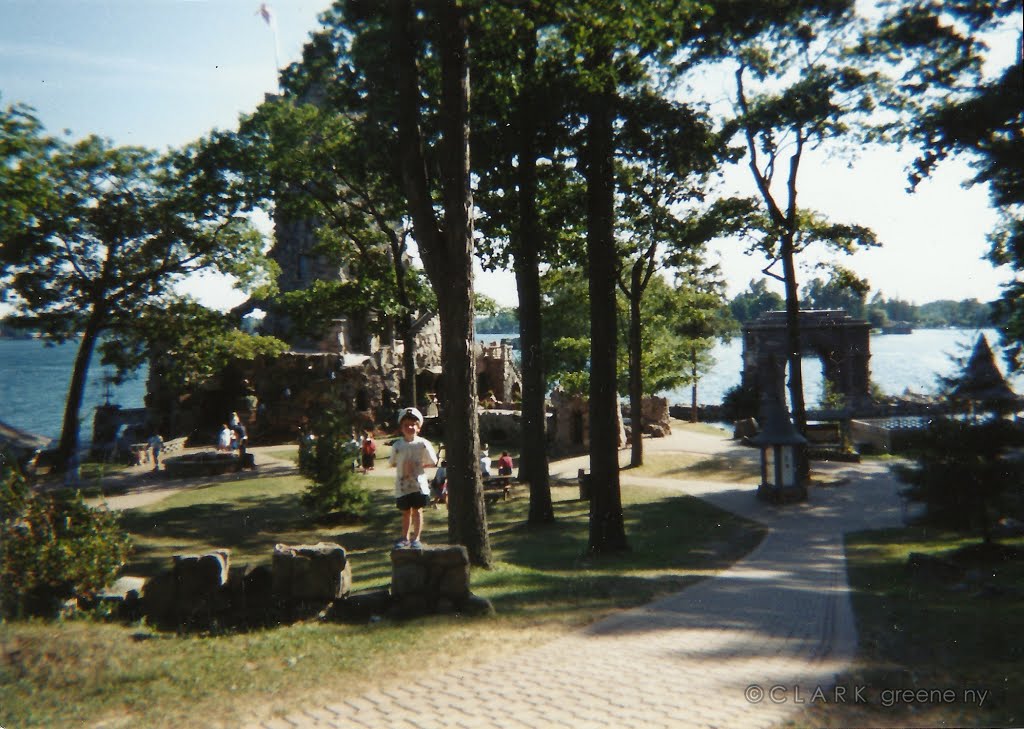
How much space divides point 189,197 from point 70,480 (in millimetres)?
10129

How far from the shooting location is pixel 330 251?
2872 cm

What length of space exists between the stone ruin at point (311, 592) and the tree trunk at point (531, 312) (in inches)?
390

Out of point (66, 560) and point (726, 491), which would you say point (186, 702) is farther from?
point (726, 491)

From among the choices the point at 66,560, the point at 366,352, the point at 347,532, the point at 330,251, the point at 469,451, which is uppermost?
the point at 330,251

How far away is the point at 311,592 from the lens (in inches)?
318

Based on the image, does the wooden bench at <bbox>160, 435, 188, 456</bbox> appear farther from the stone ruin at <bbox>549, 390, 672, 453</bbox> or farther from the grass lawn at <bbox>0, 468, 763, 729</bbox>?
the grass lawn at <bbox>0, 468, 763, 729</bbox>

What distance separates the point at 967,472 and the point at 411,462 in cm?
916

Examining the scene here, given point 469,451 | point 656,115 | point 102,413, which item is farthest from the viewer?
point 102,413

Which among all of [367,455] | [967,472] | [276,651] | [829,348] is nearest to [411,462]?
[276,651]

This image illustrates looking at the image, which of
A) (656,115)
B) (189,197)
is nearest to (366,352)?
(189,197)

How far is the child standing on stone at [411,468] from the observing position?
368 inches

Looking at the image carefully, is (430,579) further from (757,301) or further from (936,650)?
(757,301)

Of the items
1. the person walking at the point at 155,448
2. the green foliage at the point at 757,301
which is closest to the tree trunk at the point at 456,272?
the person walking at the point at 155,448

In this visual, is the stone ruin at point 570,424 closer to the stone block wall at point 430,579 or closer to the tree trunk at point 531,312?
the tree trunk at point 531,312
